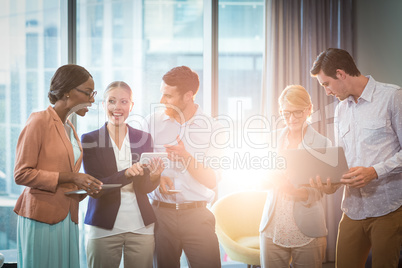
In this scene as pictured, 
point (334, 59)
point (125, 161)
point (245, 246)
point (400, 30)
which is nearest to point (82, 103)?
point (125, 161)

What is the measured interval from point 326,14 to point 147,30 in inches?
74.2

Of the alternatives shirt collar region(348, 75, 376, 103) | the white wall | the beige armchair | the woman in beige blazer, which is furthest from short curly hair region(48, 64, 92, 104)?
the white wall

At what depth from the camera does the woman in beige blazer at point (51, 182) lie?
1930 millimetres

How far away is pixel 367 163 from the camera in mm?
2240

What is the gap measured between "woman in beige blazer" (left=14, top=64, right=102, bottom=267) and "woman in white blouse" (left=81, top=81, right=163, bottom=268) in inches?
4.4

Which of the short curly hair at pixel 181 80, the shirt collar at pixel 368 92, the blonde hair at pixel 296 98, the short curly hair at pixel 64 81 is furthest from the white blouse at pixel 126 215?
the shirt collar at pixel 368 92

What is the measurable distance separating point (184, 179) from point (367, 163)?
3.62 feet

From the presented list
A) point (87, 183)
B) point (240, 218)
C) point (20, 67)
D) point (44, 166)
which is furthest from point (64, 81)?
point (240, 218)

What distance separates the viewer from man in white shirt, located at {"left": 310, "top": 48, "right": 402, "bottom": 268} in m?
2.17

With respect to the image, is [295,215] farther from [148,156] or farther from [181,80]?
[181,80]

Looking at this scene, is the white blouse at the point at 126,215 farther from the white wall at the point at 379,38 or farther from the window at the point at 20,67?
the white wall at the point at 379,38

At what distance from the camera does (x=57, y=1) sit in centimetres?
378

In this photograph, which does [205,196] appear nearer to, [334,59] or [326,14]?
[334,59]

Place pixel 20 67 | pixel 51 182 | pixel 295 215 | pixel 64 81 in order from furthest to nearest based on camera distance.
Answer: pixel 20 67 < pixel 295 215 < pixel 64 81 < pixel 51 182
